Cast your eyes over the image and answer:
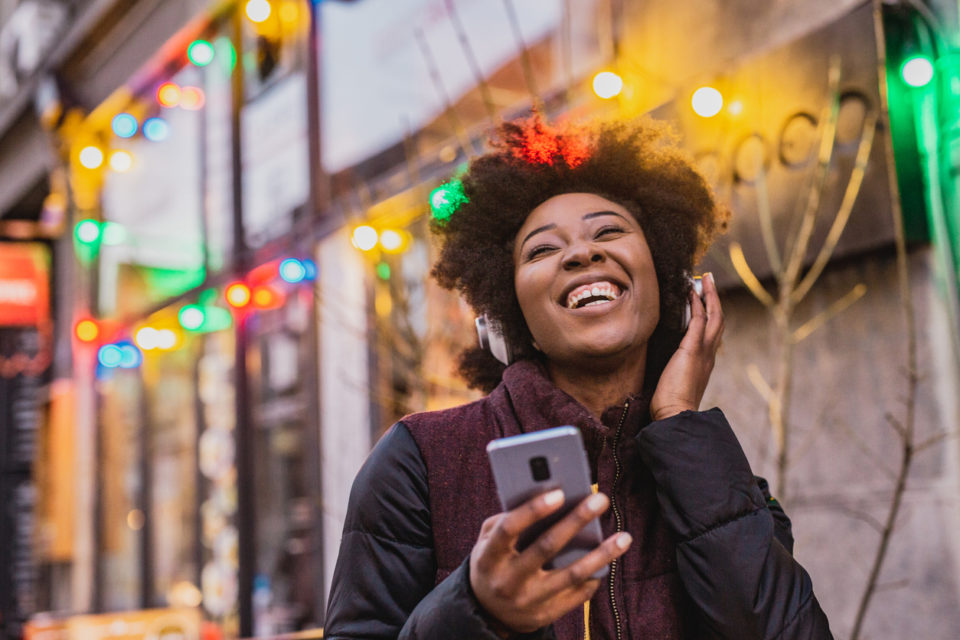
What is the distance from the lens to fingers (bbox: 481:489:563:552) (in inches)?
45.1

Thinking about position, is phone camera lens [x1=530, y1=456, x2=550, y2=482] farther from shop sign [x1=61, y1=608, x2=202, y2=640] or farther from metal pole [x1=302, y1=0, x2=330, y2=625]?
shop sign [x1=61, y1=608, x2=202, y2=640]

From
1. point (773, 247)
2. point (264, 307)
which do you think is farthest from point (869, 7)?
point (264, 307)

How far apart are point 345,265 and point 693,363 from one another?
16.5ft

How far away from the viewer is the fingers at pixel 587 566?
1.18 metres

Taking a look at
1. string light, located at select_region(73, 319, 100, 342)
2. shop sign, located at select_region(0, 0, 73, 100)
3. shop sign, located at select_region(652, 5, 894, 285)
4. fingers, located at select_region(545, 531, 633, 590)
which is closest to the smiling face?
fingers, located at select_region(545, 531, 633, 590)

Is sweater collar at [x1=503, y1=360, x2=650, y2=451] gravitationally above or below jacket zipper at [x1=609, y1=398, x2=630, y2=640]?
above

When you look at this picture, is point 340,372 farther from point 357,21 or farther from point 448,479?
point 448,479

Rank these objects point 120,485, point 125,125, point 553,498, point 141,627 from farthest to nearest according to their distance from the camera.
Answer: point 125,125, point 120,485, point 141,627, point 553,498

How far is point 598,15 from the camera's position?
5102 mm

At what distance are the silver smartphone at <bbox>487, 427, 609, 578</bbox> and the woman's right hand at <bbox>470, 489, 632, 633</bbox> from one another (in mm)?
12

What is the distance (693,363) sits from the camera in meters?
1.70

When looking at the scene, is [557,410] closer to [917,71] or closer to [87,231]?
[917,71]

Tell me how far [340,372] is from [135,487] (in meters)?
4.61

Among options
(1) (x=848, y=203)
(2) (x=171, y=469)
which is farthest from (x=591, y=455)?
(2) (x=171, y=469)
